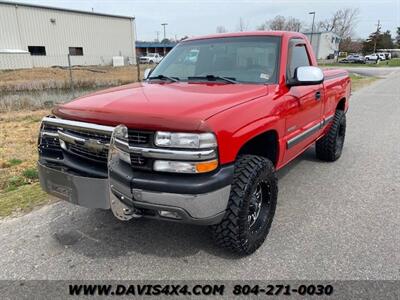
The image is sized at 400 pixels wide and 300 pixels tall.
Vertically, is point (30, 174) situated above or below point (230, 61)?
below

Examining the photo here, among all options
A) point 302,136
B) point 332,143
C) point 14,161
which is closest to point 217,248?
point 302,136

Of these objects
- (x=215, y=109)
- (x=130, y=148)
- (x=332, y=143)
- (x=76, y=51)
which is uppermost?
(x=76, y=51)

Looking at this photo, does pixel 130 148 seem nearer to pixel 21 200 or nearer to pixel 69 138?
pixel 69 138

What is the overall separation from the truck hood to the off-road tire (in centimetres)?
242

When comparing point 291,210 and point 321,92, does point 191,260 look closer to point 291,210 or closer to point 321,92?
point 291,210

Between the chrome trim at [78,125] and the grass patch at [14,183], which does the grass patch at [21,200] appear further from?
the chrome trim at [78,125]

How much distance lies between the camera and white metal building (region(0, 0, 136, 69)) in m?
33.1

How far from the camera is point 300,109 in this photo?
375 cm

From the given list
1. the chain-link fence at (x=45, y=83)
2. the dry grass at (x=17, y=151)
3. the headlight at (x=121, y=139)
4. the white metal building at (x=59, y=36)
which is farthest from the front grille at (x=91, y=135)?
the white metal building at (x=59, y=36)

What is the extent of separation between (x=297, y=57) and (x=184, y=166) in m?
2.41

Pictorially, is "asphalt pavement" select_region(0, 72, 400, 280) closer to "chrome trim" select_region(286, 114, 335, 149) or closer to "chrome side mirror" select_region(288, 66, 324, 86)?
"chrome trim" select_region(286, 114, 335, 149)

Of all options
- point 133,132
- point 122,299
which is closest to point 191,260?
point 122,299

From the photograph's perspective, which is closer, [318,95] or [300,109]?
[300,109]

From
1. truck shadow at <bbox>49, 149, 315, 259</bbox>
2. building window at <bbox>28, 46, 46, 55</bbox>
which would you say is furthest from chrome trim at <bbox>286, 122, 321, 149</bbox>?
building window at <bbox>28, 46, 46, 55</bbox>
